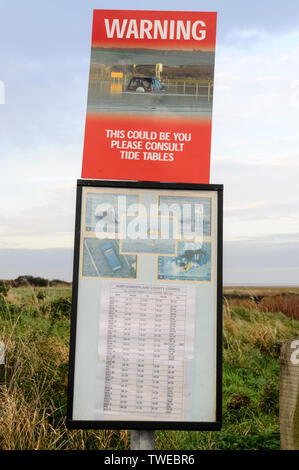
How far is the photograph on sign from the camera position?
3.27 m

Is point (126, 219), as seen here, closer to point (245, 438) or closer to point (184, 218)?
point (184, 218)

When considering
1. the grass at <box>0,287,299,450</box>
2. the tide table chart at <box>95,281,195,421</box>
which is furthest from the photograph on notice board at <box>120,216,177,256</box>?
the grass at <box>0,287,299,450</box>

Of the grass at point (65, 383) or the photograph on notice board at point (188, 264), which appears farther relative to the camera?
the grass at point (65, 383)

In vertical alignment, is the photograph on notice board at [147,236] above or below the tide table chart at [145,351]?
Result: above

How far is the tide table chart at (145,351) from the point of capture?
9.64 feet

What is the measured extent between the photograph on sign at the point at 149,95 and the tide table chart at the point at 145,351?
785 millimetres

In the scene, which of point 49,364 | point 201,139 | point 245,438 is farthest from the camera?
point 49,364

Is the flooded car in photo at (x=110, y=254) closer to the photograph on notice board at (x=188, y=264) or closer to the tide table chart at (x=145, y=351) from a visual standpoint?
the tide table chart at (x=145, y=351)

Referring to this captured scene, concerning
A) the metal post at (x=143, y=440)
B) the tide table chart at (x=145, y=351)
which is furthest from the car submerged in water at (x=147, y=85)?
the metal post at (x=143, y=440)

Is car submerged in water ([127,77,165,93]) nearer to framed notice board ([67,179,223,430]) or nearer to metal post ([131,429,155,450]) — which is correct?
framed notice board ([67,179,223,430])

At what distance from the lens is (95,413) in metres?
2.93

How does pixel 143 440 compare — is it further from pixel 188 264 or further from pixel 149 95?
pixel 149 95
